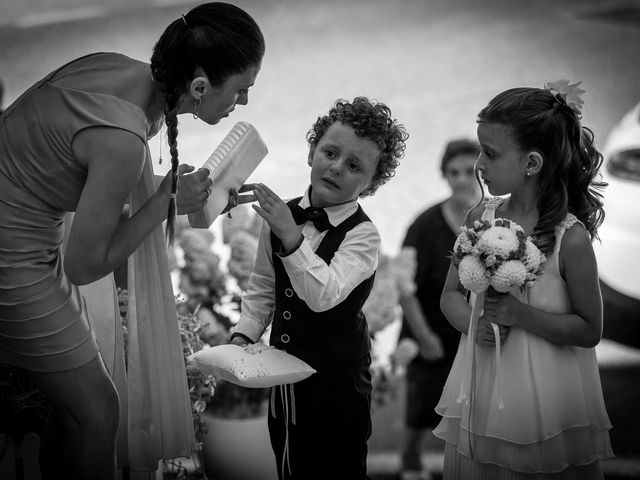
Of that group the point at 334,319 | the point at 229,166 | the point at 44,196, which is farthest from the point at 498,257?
the point at 44,196

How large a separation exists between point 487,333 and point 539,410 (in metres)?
0.23

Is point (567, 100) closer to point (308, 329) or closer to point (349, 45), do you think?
point (308, 329)

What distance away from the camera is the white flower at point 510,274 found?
1952 millimetres

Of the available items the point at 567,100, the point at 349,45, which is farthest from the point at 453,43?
the point at 567,100

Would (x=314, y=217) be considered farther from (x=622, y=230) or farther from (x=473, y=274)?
(x=622, y=230)

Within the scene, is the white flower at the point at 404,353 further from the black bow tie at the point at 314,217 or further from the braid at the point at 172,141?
the braid at the point at 172,141

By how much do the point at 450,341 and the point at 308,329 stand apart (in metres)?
1.60

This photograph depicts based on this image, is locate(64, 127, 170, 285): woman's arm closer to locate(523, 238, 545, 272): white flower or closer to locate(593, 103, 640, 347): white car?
locate(523, 238, 545, 272): white flower

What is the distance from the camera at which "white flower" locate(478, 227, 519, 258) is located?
77.0 inches

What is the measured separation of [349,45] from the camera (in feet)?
23.0

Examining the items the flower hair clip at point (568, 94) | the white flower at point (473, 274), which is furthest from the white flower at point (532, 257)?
the flower hair clip at point (568, 94)

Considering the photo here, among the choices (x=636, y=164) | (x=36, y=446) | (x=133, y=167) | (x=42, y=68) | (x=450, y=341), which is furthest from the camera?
(x=42, y=68)

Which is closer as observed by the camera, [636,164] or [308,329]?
[308,329]

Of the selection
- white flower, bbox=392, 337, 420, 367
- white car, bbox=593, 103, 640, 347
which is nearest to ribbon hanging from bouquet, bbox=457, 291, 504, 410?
white flower, bbox=392, 337, 420, 367
